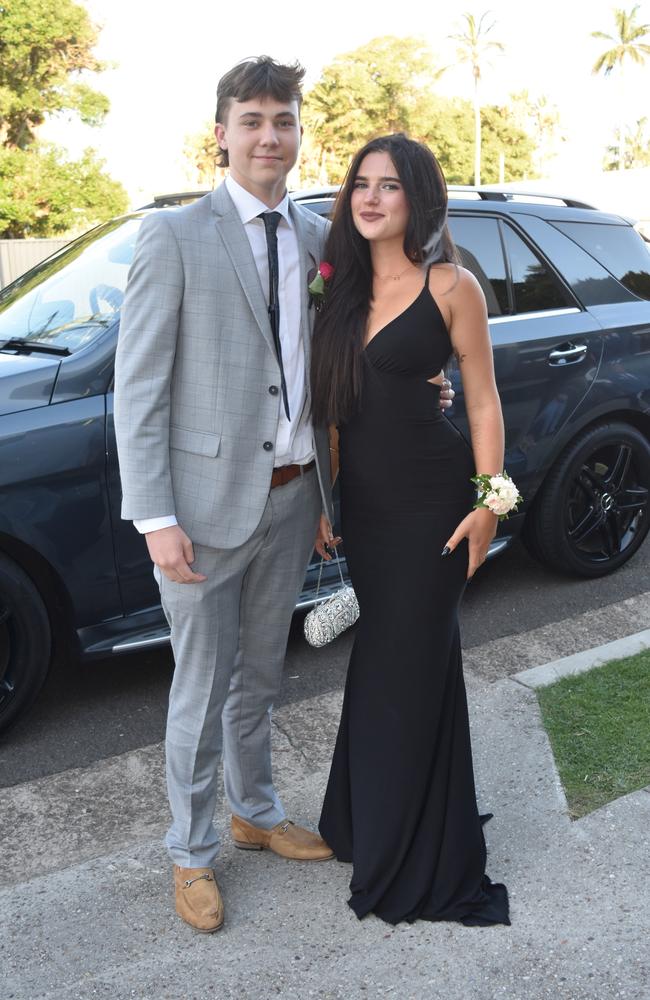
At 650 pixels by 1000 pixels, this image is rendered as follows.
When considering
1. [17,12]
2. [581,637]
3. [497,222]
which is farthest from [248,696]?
[17,12]

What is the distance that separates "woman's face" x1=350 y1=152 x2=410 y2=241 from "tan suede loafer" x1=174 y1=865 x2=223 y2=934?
173cm

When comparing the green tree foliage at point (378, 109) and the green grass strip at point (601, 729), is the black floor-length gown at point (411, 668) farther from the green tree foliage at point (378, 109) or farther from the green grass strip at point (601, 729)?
the green tree foliage at point (378, 109)

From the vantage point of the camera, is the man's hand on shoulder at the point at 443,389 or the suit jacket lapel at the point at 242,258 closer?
the suit jacket lapel at the point at 242,258

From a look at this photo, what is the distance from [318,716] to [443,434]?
5.04 feet

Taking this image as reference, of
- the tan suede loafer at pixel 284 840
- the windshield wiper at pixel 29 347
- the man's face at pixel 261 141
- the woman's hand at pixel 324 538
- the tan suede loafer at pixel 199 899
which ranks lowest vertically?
the tan suede loafer at pixel 284 840

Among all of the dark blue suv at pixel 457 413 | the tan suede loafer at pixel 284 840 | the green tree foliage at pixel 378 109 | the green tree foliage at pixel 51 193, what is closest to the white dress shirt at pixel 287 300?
the dark blue suv at pixel 457 413

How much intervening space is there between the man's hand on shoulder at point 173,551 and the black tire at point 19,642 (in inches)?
42.0

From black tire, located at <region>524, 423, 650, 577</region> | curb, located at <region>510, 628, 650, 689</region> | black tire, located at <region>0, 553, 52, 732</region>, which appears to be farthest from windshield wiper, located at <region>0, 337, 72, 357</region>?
black tire, located at <region>524, 423, 650, 577</region>

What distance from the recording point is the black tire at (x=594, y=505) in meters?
4.82

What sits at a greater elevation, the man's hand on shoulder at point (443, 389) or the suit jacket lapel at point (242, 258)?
the suit jacket lapel at point (242, 258)

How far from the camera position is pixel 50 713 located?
3.88 meters

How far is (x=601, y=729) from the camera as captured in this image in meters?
3.55

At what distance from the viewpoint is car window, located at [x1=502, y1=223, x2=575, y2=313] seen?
468 cm

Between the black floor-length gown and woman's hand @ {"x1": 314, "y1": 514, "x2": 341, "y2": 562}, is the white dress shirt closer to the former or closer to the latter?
the black floor-length gown
